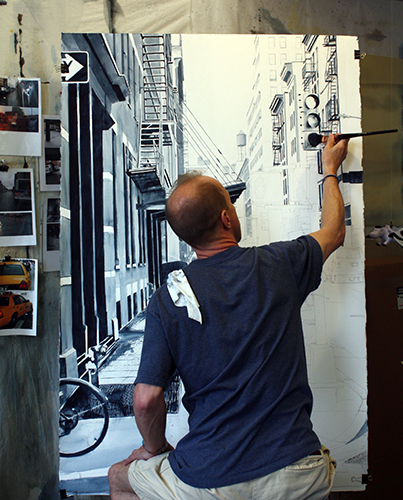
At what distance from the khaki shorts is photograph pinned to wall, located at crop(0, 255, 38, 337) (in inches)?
35.5

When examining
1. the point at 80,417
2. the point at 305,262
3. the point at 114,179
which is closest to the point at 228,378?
the point at 305,262

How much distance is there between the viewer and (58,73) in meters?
1.56

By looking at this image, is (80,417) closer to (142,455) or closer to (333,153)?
(142,455)

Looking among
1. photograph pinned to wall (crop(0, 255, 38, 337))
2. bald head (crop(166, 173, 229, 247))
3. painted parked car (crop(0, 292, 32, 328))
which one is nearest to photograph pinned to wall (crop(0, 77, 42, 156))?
photograph pinned to wall (crop(0, 255, 38, 337))

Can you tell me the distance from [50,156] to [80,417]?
1069mm

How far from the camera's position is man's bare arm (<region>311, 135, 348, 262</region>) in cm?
113

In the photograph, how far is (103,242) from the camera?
129cm

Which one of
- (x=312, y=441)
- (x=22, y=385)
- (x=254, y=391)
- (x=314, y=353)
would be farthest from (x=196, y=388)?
(x=22, y=385)

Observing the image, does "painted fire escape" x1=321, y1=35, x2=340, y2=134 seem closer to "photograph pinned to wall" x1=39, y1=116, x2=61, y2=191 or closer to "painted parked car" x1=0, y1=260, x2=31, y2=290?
"photograph pinned to wall" x1=39, y1=116, x2=61, y2=191

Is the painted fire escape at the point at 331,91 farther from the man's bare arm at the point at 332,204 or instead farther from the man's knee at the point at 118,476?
the man's knee at the point at 118,476

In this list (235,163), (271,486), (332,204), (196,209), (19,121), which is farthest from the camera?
(19,121)

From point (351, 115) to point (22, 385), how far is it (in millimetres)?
1760

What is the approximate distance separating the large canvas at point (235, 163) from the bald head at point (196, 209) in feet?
1.02

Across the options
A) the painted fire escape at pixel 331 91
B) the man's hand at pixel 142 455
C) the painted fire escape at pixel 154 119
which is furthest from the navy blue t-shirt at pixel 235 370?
the painted fire escape at pixel 331 91
